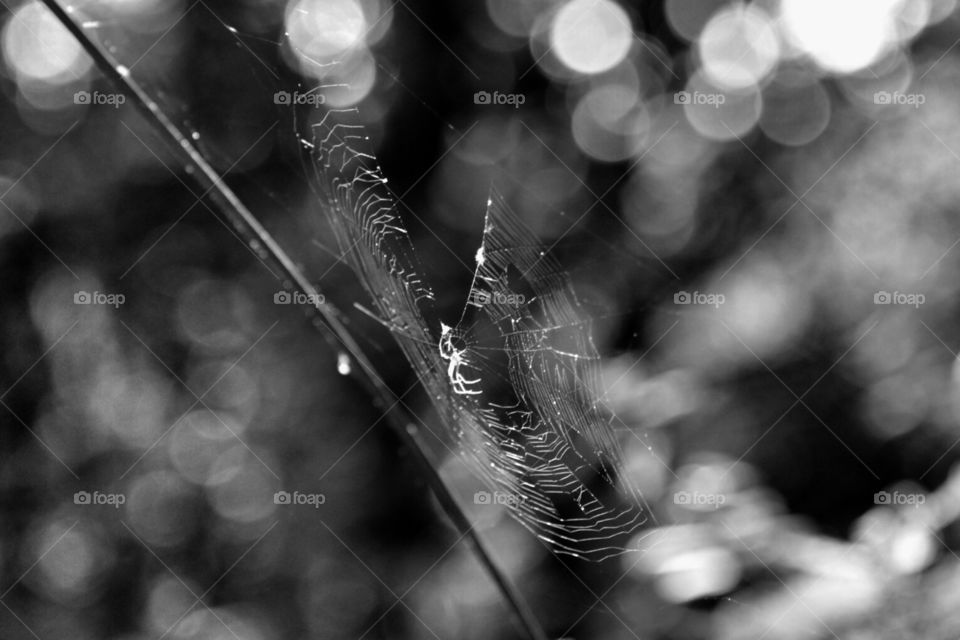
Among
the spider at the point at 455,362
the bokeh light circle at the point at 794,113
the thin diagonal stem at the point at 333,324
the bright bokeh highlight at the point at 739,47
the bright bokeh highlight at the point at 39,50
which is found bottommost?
the thin diagonal stem at the point at 333,324

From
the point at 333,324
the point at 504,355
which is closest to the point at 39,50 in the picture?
the point at 504,355

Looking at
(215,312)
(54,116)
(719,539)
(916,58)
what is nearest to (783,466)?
(719,539)

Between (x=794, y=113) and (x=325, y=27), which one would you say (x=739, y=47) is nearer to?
(x=794, y=113)

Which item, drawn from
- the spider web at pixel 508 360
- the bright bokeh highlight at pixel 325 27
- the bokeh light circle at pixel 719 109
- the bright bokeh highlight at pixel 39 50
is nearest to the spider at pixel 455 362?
the spider web at pixel 508 360

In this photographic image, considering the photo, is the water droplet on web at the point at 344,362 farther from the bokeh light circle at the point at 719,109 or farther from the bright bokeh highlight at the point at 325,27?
the bokeh light circle at the point at 719,109

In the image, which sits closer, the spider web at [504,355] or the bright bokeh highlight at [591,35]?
the spider web at [504,355]

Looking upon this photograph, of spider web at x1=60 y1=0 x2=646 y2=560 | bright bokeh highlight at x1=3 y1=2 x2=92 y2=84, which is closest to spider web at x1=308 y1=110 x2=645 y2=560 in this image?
spider web at x1=60 y1=0 x2=646 y2=560
